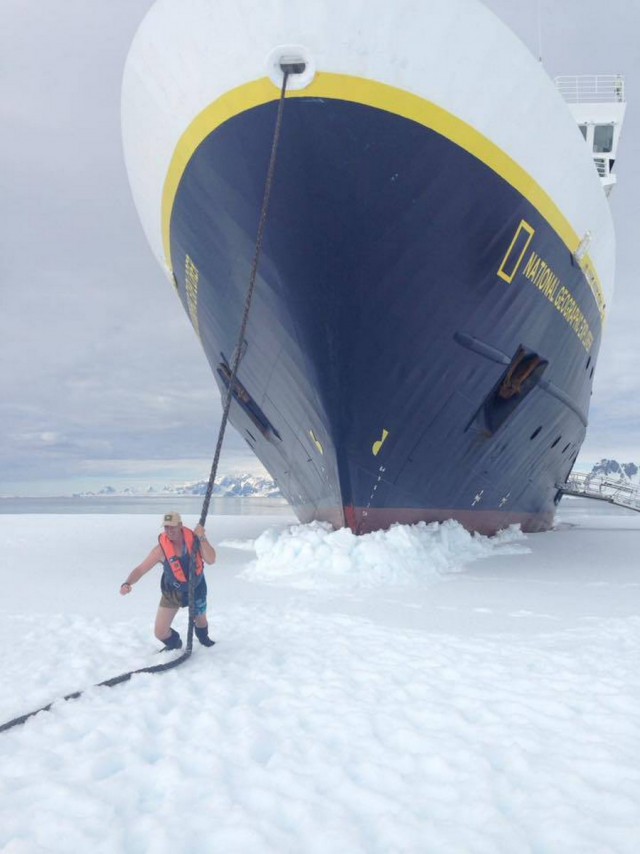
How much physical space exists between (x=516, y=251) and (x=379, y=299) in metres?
1.57

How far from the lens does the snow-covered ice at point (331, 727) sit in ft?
6.53

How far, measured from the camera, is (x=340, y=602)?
551 centimetres

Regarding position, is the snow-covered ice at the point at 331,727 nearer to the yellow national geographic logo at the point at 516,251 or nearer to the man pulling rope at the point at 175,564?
the man pulling rope at the point at 175,564

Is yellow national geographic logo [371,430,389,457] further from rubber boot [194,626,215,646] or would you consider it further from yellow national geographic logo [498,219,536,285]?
rubber boot [194,626,215,646]

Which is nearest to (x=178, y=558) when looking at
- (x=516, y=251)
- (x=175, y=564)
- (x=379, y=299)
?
(x=175, y=564)

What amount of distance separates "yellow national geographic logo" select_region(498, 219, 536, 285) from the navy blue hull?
2 cm

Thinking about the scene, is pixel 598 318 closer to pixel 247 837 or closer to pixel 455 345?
pixel 455 345

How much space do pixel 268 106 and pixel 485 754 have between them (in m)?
5.03

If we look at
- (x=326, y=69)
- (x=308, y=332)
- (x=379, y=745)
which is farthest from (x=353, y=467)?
(x=379, y=745)

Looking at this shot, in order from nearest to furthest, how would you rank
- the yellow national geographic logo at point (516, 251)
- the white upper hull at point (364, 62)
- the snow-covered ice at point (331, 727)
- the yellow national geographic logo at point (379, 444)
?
the snow-covered ice at point (331, 727)
the white upper hull at point (364, 62)
the yellow national geographic logo at point (516, 251)
the yellow national geographic logo at point (379, 444)

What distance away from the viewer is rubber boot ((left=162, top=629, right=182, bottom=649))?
3.96 m

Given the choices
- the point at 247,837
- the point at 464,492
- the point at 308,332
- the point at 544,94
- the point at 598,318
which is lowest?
the point at 247,837

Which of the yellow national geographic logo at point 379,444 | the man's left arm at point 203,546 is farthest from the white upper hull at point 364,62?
the man's left arm at point 203,546

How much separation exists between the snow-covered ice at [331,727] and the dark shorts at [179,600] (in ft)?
0.91
